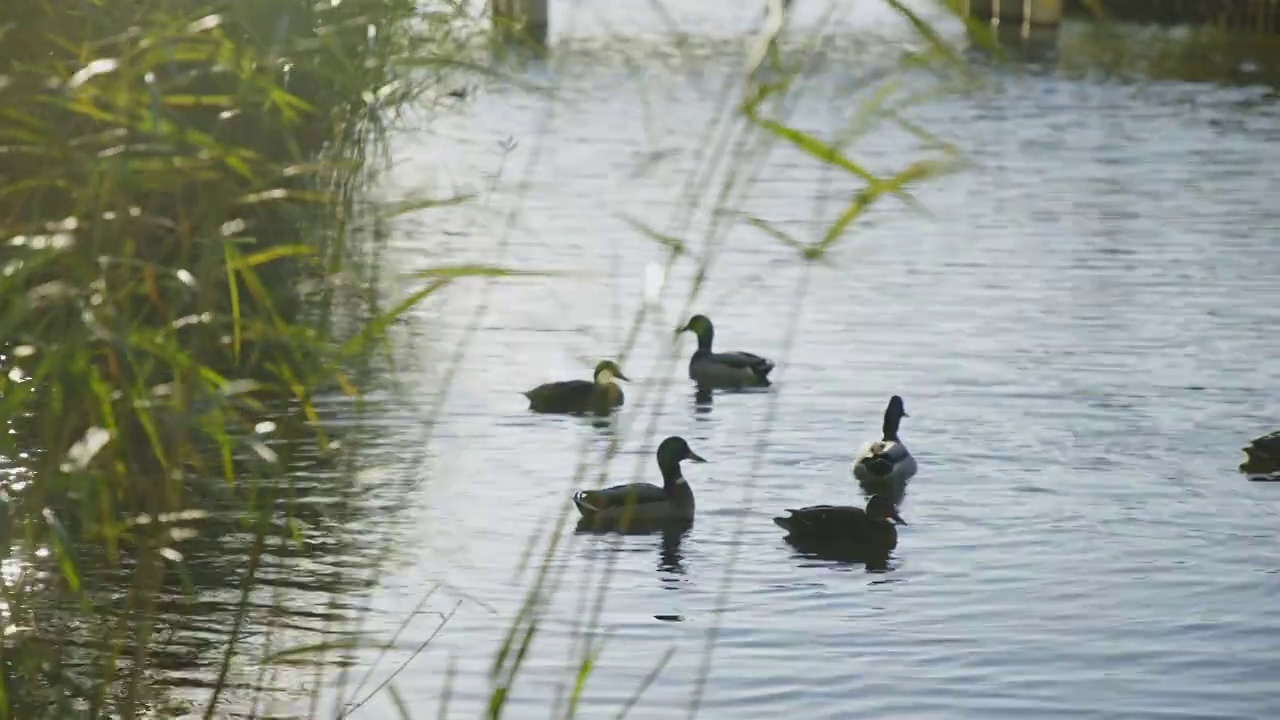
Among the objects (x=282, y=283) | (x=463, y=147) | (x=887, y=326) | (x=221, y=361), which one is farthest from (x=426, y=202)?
(x=463, y=147)

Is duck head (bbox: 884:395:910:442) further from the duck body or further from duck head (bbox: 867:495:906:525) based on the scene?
duck head (bbox: 867:495:906:525)

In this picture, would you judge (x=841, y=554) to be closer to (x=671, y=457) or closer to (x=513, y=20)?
(x=671, y=457)

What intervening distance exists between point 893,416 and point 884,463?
3.82ft

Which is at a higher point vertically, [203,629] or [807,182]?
[203,629]

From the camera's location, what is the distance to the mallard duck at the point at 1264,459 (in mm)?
12828

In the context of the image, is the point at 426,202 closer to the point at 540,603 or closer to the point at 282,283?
the point at 540,603

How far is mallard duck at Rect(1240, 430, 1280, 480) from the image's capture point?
1283cm

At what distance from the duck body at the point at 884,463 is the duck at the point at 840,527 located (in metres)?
0.99

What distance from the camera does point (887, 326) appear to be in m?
18.1

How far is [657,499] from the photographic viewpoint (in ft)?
37.7

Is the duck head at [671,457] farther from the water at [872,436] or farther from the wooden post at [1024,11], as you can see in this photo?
the wooden post at [1024,11]

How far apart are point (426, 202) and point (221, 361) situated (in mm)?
8059

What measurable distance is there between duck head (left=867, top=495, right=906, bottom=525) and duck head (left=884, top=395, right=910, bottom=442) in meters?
1.70

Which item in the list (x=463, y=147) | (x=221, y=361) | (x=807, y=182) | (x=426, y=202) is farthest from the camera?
(x=463, y=147)
